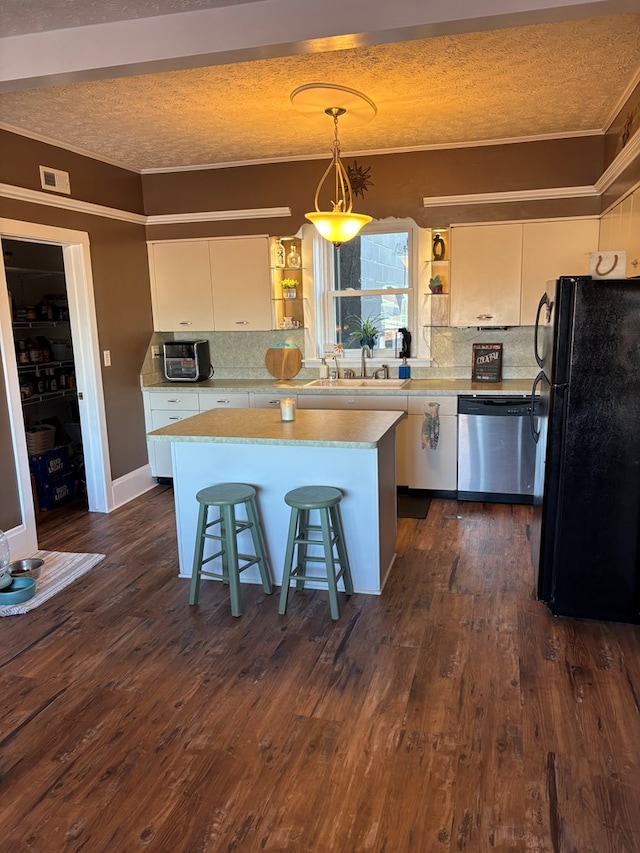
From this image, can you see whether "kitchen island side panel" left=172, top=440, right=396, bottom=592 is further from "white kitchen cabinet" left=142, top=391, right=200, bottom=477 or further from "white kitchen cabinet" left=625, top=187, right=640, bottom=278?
"white kitchen cabinet" left=142, top=391, right=200, bottom=477

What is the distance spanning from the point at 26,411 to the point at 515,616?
14.2ft

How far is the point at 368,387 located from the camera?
192 inches

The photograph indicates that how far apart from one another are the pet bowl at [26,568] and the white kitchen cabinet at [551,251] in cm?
386

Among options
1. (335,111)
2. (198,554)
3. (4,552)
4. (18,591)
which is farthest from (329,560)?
(335,111)

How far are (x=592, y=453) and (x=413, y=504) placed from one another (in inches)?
79.0

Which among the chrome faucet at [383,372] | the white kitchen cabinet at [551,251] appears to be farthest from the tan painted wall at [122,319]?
the white kitchen cabinet at [551,251]

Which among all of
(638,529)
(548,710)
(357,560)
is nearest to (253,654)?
(357,560)

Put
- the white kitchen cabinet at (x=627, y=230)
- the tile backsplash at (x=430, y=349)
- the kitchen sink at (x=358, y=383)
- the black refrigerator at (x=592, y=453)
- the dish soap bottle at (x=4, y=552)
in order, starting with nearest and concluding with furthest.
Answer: the black refrigerator at (x=592, y=453), the white kitchen cabinet at (x=627, y=230), the dish soap bottle at (x=4, y=552), the kitchen sink at (x=358, y=383), the tile backsplash at (x=430, y=349)

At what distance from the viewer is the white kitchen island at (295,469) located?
3.16m

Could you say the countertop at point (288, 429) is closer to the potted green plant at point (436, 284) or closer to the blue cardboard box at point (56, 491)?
the potted green plant at point (436, 284)

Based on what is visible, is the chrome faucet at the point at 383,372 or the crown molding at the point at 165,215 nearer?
the crown molding at the point at 165,215

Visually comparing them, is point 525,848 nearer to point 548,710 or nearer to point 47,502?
point 548,710

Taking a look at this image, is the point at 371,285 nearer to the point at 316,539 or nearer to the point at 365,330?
the point at 365,330

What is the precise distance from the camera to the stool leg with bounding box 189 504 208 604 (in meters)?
3.15
